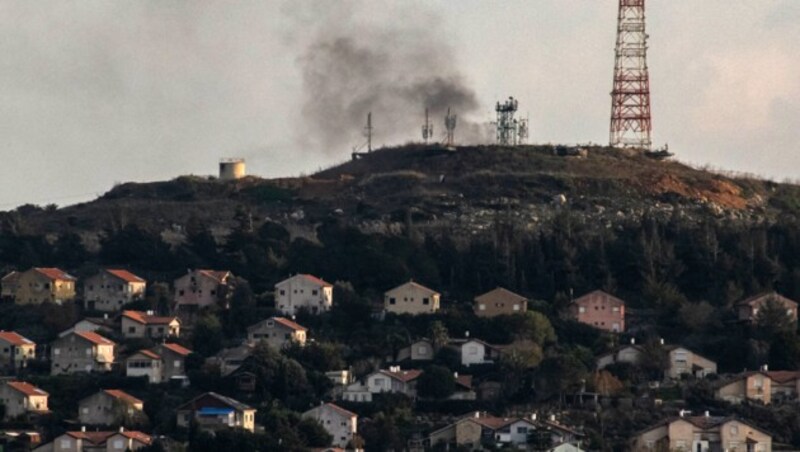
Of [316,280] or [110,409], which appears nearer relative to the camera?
[110,409]

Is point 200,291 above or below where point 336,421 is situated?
above

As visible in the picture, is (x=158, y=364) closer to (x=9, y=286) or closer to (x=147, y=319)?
(x=147, y=319)

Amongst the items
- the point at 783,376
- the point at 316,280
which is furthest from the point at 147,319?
the point at 783,376

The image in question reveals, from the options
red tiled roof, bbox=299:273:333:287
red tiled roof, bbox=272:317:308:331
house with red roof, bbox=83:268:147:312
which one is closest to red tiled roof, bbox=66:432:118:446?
red tiled roof, bbox=272:317:308:331

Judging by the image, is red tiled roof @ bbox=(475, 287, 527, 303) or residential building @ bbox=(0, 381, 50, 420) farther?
red tiled roof @ bbox=(475, 287, 527, 303)

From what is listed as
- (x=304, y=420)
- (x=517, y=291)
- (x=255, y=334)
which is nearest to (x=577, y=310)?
(x=517, y=291)

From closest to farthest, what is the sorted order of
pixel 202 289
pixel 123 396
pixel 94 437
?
pixel 94 437, pixel 123 396, pixel 202 289

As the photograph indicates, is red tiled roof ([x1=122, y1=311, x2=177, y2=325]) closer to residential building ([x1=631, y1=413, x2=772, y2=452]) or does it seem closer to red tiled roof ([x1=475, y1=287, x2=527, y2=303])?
red tiled roof ([x1=475, y1=287, x2=527, y2=303])
